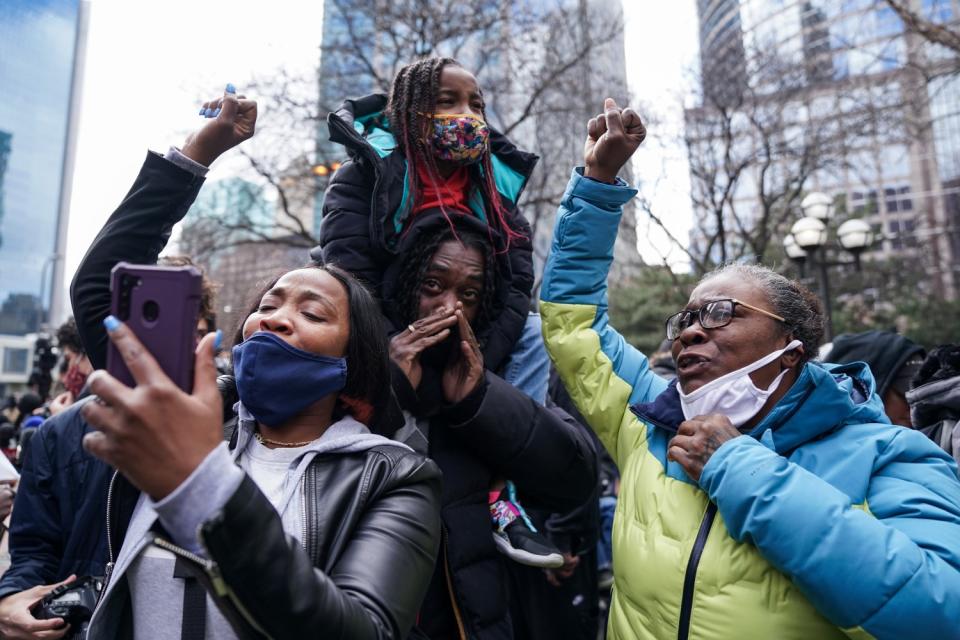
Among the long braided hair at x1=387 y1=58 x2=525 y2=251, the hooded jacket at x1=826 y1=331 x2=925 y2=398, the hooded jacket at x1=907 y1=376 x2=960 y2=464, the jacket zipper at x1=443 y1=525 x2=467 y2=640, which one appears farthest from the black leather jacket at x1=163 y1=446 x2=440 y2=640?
the hooded jacket at x1=826 y1=331 x2=925 y2=398

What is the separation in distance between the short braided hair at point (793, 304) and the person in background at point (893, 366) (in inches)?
64.3

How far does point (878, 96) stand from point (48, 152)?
66.7 metres

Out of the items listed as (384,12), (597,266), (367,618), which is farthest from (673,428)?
(384,12)

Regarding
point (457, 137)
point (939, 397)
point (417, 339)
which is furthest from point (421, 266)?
point (939, 397)

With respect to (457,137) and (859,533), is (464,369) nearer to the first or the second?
(457,137)

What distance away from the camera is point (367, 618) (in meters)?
1.24

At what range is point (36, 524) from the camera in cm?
236

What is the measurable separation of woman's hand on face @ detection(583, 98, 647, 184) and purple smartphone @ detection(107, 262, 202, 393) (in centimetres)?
159

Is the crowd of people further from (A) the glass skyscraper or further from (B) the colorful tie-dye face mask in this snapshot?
(A) the glass skyscraper

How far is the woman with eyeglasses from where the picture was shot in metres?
1.55

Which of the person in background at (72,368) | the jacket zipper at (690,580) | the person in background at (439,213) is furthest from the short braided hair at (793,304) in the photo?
the person in background at (72,368)

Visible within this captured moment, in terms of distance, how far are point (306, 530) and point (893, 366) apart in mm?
3404

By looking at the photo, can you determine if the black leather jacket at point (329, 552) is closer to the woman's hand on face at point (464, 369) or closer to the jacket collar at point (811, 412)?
the woman's hand on face at point (464, 369)

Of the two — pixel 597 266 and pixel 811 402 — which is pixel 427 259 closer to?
pixel 597 266
